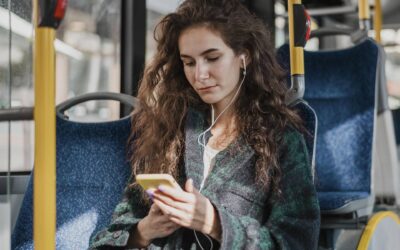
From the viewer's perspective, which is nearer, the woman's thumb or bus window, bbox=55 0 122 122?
the woman's thumb

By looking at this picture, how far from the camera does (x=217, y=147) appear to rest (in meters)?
1.85

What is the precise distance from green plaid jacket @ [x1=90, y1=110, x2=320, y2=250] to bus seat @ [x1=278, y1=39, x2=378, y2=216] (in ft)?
2.69

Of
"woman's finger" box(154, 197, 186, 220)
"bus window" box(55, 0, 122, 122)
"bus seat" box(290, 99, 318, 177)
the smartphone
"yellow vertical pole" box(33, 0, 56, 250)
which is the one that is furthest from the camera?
"bus window" box(55, 0, 122, 122)

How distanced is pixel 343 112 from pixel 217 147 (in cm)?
105

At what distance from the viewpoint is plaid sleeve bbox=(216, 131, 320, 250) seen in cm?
164

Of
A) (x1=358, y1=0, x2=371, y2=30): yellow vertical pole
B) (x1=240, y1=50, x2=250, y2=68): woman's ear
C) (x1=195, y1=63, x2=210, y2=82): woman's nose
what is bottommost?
(x1=195, y1=63, x2=210, y2=82): woman's nose

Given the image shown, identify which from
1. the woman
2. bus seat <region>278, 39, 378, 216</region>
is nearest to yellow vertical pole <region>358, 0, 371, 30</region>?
bus seat <region>278, 39, 378, 216</region>

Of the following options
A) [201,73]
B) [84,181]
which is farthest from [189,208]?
[84,181]

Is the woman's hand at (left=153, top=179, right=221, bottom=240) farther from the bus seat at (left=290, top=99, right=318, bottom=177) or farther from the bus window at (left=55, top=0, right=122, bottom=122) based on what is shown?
the bus window at (left=55, top=0, right=122, bottom=122)

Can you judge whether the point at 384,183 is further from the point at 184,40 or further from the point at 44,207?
the point at 44,207

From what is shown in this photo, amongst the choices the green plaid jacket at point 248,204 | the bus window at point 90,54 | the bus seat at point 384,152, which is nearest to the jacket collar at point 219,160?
the green plaid jacket at point 248,204

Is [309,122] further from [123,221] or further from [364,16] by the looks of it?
[364,16]

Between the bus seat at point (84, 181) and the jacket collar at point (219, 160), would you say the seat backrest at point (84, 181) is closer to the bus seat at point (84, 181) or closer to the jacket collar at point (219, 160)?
the bus seat at point (84, 181)

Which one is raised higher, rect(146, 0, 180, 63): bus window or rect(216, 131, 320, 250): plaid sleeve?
rect(146, 0, 180, 63): bus window
